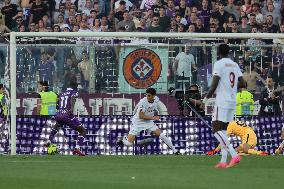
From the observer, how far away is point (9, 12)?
111 ft

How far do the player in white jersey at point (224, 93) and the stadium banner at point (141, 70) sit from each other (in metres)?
8.31

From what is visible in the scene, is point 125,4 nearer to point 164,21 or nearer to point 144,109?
point 164,21

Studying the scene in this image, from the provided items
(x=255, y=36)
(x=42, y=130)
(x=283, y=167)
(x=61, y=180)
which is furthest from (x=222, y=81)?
(x=42, y=130)

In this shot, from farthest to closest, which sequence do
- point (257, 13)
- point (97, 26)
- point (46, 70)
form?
point (257, 13)
point (97, 26)
point (46, 70)

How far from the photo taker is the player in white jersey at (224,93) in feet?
64.8

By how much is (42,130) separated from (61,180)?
12.3 metres

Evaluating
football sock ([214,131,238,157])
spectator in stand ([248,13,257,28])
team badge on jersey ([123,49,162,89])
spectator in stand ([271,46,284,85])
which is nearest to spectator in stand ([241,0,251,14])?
spectator in stand ([248,13,257,28])

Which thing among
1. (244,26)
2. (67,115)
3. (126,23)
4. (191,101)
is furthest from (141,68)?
(244,26)

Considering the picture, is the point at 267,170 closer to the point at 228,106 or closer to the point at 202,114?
the point at 228,106

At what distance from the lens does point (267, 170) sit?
18.9 meters

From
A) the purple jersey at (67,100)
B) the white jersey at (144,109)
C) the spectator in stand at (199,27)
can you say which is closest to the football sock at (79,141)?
the purple jersey at (67,100)

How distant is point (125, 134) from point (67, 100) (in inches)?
75.1

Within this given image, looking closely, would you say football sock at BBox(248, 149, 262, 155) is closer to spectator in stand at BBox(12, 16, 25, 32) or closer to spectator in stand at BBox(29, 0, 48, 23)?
spectator in stand at BBox(29, 0, 48, 23)

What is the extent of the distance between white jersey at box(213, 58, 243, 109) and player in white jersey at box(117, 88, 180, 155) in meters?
7.47
